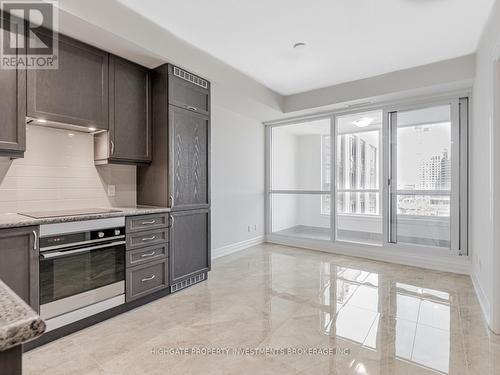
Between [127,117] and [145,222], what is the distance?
112 cm

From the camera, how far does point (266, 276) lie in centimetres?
364

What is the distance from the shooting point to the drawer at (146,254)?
2658 mm

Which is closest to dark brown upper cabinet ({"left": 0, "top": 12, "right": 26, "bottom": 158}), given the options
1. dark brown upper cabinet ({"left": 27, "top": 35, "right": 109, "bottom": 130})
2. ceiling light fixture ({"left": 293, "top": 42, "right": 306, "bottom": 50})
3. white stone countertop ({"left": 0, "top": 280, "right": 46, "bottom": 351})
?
dark brown upper cabinet ({"left": 27, "top": 35, "right": 109, "bottom": 130})

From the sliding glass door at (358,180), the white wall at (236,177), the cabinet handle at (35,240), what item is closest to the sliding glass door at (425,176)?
the sliding glass door at (358,180)

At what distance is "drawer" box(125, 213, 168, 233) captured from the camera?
2645mm

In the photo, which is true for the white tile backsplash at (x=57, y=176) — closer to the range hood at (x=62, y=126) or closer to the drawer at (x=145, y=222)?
the range hood at (x=62, y=126)

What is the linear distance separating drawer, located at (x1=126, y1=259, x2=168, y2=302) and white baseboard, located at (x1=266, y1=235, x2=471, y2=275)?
2983 millimetres

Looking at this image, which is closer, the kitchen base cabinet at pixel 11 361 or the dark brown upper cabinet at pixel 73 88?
the kitchen base cabinet at pixel 11 361

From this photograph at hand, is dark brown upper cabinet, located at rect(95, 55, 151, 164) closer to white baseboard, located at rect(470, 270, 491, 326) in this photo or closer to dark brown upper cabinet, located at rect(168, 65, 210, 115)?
dark brown upper cabinet, located at rect(168, 65, 210, 115)

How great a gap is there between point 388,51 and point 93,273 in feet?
12.9

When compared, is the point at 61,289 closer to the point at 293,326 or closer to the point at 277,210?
the point at 293,326

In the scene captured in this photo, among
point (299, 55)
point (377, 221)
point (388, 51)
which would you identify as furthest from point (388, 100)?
point (377, 221)

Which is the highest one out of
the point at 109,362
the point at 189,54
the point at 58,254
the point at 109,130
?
the point at 189,54

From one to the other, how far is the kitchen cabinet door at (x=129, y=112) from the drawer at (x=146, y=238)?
0.80 meters
